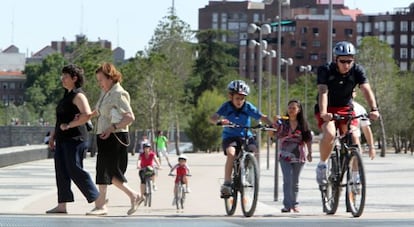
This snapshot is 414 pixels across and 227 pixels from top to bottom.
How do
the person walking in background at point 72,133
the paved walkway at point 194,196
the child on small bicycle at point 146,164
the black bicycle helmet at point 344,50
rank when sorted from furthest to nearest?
the child on small bicycle at point 146,164, the paved walkway at point 194,196, the person walking in background at point 72,133, the black bicycle helmet at point 344,50

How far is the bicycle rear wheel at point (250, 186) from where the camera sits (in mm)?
15281

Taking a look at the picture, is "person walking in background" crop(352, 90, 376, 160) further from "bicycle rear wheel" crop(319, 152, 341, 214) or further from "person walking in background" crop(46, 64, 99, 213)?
"person walking in background" crop(46, 64, 99, 213)

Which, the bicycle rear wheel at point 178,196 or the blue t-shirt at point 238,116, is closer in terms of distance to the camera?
the blue t-shirt at point 238,116

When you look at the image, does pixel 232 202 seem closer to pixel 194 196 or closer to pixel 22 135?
pixel 194 196

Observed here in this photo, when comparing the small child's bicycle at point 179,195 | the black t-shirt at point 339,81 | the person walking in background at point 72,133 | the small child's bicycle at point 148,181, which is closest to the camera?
the black t-shirt at point 339,81

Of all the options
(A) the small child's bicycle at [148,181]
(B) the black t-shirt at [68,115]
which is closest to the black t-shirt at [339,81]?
(B) the black t-shirt at [68,115]

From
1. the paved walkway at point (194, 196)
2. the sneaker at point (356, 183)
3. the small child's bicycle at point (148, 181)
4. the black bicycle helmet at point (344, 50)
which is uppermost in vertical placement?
the black bicycle helmet at point (344, 50)

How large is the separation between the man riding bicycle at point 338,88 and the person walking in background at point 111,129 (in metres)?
2.29

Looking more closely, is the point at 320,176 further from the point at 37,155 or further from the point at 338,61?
the point at 37,155

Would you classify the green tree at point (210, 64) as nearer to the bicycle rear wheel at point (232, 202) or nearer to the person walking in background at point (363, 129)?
the bicycle rear wheel at point (232, 202)

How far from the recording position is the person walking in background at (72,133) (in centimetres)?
1523

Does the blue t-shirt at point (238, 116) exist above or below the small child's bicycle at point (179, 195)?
above

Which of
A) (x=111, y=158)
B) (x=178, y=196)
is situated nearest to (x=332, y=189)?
(x=111, y=158)

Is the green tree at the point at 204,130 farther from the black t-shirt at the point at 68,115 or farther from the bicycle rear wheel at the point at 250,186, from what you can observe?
the black t-shirt at the point at 68,115
